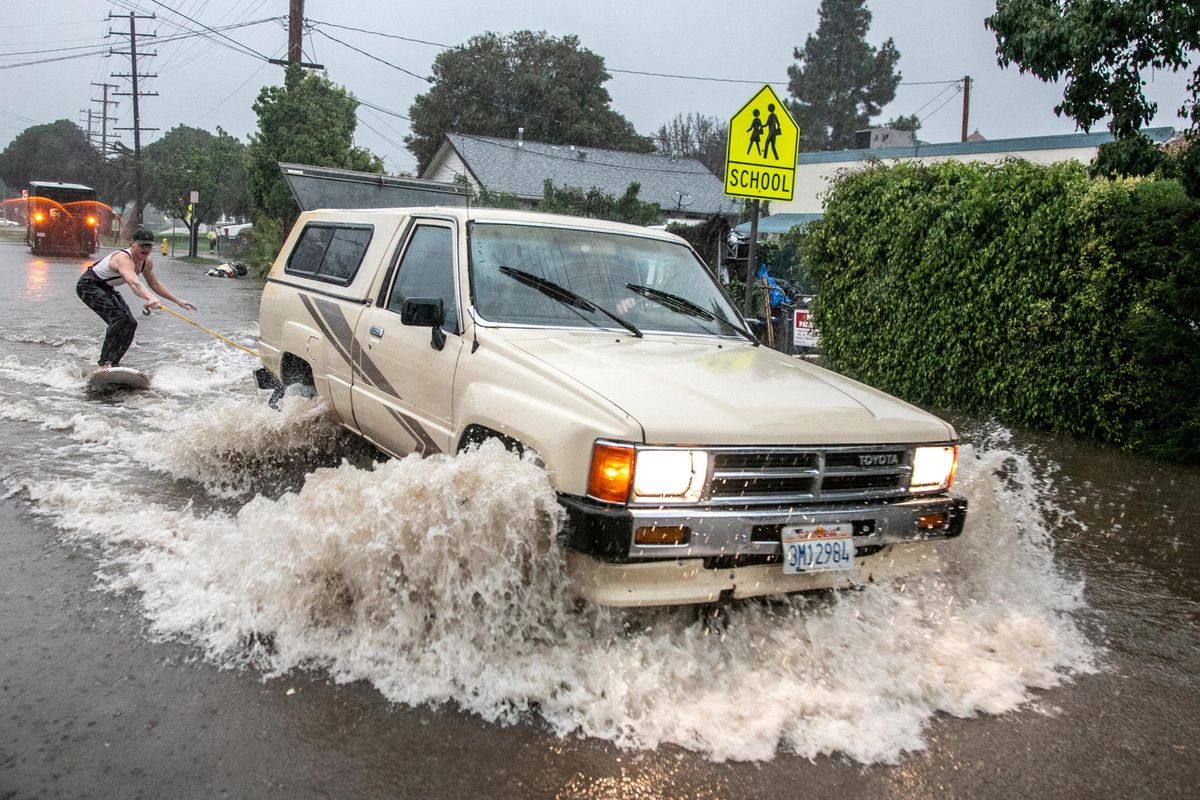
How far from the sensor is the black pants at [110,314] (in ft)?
32.5

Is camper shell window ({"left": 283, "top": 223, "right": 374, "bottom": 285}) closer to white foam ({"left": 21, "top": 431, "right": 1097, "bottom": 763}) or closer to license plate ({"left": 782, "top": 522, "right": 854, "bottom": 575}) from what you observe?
white foam ({"left": 21, "top": 431, "right": 1097, "bottom": 763})

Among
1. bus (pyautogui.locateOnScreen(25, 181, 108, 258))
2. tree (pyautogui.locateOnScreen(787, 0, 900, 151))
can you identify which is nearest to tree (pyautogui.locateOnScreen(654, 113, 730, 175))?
tree (pyautogui.locateOnScreen(787, 0, 900, 151))

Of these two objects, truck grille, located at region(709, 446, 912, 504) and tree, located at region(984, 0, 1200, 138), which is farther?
tree, located at region(984, 0, 1200, 138)

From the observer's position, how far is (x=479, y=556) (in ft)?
12.3

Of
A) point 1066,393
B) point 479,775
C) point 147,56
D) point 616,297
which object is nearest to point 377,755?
point 479,775

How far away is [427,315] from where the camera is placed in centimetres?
475

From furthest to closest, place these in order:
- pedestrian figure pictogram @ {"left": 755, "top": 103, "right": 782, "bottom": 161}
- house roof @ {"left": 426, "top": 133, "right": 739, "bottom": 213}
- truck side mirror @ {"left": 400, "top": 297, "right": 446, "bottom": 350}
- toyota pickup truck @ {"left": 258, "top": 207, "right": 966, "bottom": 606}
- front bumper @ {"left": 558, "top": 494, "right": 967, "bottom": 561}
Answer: house roof @ {"left": 426, "top": 133, "right": 739, "bottom": 213} → pedestrian figure pictogram @ {"left": 755, "top": 103, "right": 782, "bottom": 161} → truck side mirror @ {"left": 400, "top": 297, "right": 446, "bottom": 350} → toyota pickup truck @ {"left": 258, "top": 207, "right": 966, "bottom": 606} → front bumper @ {"left": 558, "top": 494, "right": 967, "bottom": 561}

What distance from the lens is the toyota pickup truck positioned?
364 cm

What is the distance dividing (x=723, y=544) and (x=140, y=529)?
131 inches

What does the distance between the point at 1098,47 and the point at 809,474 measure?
6.83 m

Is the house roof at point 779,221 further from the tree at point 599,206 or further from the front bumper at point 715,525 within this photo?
the front bumper at point 715,525

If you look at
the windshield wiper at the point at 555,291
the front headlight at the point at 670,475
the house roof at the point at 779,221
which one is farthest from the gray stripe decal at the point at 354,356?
the house roof at the point at 779,221

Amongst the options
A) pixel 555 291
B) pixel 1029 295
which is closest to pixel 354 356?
pixel 555 291

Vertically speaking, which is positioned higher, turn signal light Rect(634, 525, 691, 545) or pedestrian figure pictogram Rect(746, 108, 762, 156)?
pedestrian figure pictogram Rect(746, 108, 762, 156)
